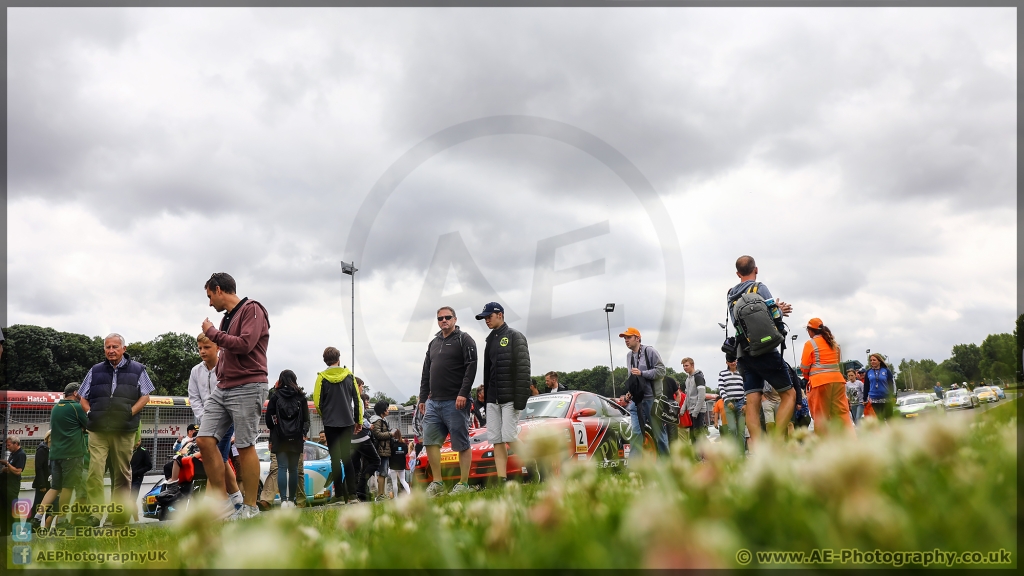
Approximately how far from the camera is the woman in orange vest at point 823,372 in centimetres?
834

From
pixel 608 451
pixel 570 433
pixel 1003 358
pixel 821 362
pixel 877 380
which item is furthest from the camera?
pixel 877 380

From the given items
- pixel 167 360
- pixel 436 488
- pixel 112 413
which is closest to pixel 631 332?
pixel 436 488

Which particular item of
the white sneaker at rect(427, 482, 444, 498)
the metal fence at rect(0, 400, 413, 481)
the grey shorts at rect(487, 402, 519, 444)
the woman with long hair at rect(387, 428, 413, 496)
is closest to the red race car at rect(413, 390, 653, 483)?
the woman with long hair at rect(387, 428, 413, 496)

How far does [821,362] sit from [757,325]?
2.30 metres

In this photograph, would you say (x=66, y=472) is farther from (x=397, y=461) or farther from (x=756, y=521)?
(x=756, y=521)

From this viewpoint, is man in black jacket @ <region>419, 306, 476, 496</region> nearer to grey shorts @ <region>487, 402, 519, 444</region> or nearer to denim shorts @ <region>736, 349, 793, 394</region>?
grey shorts @ <region>487, 402, 519, 444</region>

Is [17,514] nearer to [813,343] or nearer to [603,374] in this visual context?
[813,343]

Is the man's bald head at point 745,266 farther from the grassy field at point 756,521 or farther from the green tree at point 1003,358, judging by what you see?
the grassy field at point 756,521

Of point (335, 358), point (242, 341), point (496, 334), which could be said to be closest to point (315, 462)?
point (335, 358)

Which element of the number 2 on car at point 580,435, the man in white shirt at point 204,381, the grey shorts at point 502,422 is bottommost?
the number 2 on car at point 580,435

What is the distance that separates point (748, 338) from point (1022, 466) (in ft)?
19.7

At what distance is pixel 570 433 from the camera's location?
982cm

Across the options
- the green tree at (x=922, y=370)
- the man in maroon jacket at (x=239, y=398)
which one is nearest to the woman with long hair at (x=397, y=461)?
the man in maroon jacket at (x=239, y=398)

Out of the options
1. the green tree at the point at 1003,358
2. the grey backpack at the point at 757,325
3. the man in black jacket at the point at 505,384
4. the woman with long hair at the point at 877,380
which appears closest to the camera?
the green tree at the point at 1003,358
